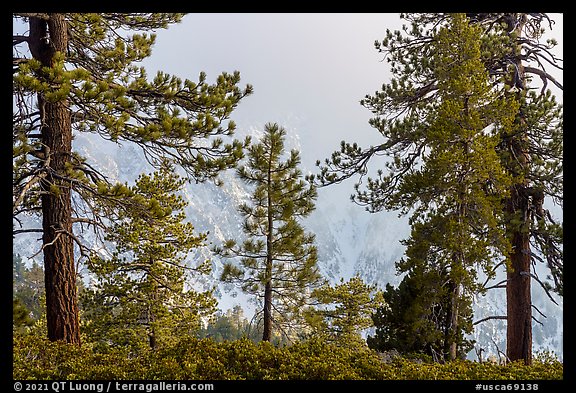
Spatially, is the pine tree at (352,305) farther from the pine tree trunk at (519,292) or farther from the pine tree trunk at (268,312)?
the pine tree trunk at (519,292)

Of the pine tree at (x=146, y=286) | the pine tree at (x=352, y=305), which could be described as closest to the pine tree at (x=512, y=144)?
the pine tree at (x=146, y=286)

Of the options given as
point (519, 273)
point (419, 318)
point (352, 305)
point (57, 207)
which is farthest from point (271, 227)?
point (352, 305)

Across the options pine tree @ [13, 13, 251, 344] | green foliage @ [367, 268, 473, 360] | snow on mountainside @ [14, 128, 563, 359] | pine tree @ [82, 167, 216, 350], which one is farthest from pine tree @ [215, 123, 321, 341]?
snow on mountainside @ [14, 128, 563, 359]

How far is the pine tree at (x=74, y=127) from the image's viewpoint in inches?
265

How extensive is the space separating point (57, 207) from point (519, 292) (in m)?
9.15

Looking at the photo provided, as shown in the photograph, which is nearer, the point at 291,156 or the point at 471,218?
the point at 471,218

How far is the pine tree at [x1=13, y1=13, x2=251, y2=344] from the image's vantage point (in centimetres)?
674

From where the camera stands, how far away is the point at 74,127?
25.9 feet

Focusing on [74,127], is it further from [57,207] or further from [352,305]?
[352,305]
